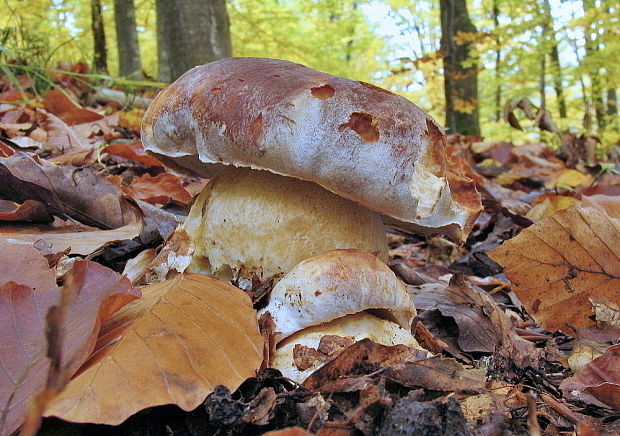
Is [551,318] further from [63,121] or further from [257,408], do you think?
[63,121]

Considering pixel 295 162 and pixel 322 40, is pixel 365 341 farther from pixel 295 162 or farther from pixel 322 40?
pixel 322 40

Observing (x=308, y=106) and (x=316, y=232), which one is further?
(x=316, y=232)

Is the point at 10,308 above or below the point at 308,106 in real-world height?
below

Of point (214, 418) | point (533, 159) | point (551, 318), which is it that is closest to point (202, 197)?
point (214, 418)

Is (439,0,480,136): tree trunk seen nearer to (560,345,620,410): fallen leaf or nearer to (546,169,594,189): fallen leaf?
(546,169,594,189): fallen leaf

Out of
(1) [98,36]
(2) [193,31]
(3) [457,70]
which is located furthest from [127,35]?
(3) [457,70]

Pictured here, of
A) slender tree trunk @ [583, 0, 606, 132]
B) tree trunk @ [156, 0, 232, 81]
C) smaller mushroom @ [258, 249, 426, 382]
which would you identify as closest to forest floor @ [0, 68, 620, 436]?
smaller mushroom @ [258, 249, 426, 382]
